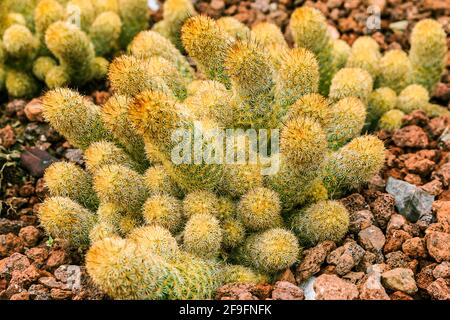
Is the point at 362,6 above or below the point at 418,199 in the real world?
above

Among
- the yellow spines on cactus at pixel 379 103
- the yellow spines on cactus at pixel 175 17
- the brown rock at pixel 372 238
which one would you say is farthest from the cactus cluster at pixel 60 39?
the brown rock at pixel 372 238

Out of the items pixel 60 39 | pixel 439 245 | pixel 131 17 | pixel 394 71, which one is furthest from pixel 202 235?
pixel 131 17

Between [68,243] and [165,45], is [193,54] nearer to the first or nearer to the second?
[165,45]

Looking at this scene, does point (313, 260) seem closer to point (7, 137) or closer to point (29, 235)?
point (29, 235)

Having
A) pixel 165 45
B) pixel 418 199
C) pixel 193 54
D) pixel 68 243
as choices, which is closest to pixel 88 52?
pixel 165 45

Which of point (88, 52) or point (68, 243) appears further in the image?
point (88, 52)

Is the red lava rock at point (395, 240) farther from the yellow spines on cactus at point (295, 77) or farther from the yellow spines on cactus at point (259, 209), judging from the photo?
the yellow spines on cactus at point (295, 77)

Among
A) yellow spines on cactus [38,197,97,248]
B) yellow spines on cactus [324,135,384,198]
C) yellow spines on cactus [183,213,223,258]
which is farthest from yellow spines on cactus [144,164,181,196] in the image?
yellow spines on cactus [324,135,384,198]
